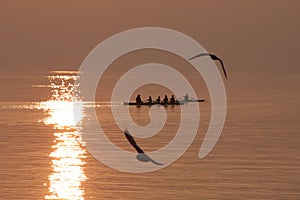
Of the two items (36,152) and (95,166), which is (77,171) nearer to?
(95,166)

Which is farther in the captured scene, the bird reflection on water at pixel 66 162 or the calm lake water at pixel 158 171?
the bird reflection on water at pixel 66 162

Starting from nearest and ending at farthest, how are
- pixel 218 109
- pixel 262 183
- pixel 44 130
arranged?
pixel 262 183 → pixel 44 130 → pixel 218 109

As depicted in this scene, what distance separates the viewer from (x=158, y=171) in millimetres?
42281

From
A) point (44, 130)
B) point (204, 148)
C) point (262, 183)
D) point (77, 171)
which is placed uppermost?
point (44, 130)

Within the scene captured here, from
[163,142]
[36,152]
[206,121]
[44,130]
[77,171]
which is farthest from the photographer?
[206,121]

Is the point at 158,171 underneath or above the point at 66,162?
underneath

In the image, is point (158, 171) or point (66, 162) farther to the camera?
point (66, 162)

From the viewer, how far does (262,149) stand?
50719 mm

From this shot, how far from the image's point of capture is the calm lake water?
3631cm

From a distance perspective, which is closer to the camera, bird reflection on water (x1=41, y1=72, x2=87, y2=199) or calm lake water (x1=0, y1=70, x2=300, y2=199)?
calm lake water (x1=0, y1=70, x2=300, y2=199)

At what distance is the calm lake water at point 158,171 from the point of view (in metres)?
36.3

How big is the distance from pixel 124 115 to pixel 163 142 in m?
24.9

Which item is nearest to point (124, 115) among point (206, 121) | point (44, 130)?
point (206, 121)

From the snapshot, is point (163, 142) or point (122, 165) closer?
point (122, 165)
